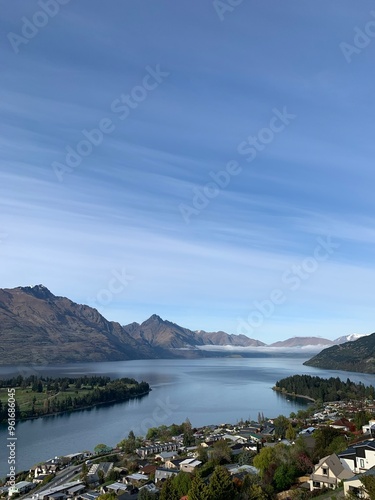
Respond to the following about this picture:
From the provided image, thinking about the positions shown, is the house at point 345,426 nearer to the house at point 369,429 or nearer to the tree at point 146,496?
the house at point 369,429

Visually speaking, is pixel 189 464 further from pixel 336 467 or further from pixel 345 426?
pixel 345 426

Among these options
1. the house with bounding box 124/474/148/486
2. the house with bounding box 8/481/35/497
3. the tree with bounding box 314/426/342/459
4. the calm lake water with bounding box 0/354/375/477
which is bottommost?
the calm lake water with bounding box 0/354/375/477

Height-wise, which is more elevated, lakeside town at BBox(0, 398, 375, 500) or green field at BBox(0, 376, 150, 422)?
lakeside town at BBox(0, 398, 375, 500)

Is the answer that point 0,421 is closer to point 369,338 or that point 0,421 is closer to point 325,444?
point 325,444

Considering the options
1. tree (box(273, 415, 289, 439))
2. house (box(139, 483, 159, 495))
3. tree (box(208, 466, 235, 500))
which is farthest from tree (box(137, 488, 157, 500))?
tree (box(273, 415, 289, 439))

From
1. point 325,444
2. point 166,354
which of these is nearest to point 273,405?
point 325,444

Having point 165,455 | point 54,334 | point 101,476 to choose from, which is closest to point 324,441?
point 165,455

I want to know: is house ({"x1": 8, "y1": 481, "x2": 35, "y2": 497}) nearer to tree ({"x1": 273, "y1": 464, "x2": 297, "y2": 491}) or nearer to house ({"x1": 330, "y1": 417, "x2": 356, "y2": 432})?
tree ({"x1": 273, "y1": 464, "x2": 297, "y2": 491})
